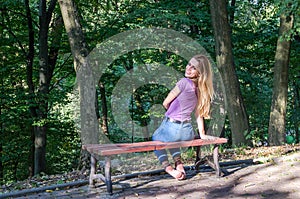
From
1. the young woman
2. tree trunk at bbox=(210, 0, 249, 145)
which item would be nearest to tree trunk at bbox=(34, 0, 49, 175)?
tree trunk at bbox=(210, 0, 249, 145)

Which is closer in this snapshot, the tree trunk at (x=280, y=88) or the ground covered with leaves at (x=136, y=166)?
the ground covered with leaves at (x=136, y=166)

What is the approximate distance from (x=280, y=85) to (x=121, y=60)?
668 centimetres

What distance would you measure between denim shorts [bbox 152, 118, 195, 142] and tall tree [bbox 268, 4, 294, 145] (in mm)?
4842

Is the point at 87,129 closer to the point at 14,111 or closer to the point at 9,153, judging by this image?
the point at 14,111

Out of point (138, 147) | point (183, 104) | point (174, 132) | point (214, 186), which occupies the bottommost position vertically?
point (214, 186)

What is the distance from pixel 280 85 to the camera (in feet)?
29.5

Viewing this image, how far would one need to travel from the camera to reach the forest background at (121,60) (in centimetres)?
912

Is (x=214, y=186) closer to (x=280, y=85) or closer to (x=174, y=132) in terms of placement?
(x=174, y=132)

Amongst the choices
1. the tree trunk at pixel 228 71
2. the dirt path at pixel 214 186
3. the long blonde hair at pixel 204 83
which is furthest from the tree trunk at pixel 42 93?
the long blonde hair at pixel 204 83

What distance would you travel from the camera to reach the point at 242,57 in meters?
13.5

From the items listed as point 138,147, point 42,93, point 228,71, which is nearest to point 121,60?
point 42,93

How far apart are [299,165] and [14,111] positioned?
10.1 meters

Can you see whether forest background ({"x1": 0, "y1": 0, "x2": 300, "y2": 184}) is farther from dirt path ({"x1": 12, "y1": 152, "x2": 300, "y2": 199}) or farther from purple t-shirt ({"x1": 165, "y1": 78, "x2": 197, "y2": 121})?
purple t-shirt ({"x1": 165, "y1": 78, "x2": 197, "y2": 121})

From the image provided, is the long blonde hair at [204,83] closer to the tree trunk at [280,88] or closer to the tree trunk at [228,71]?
the tree trunk at [228,71]
